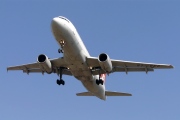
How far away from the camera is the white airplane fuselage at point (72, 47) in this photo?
3506 cm

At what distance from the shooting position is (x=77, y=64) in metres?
37.9

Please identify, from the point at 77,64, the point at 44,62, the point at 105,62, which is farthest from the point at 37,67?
the point at 105,62

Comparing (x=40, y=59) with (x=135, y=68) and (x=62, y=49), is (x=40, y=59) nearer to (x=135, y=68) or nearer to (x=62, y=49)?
(x=62, y=49)

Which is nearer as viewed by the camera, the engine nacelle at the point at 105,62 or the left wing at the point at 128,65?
the engine nacelle at the point at 105,62

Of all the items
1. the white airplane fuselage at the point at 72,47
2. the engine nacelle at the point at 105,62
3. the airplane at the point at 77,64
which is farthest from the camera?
the engine nacelle at the point at 105,62

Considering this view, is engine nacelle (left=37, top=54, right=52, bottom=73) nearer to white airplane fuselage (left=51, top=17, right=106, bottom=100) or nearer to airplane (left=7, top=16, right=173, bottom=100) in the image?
airplane (left=7, top=16, right=173, bottom=100)

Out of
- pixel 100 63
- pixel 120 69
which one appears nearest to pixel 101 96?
pixel 120 69

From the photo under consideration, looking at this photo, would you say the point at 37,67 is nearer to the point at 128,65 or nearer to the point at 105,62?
the point at 105,62

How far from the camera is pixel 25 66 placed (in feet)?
140

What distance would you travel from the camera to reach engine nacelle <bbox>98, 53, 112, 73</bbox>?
124 feet

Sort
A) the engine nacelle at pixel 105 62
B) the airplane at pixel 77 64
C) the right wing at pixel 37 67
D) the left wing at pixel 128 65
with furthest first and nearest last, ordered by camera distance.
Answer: the right wing at pixel 37 67 < the left wing at pixel 128 65 < the engine nacelle at pixel 105 62 < the airplane at pixel 77 64

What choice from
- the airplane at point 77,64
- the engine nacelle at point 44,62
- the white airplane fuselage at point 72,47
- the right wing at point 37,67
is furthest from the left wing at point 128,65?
the engine nacelle at point 44,62

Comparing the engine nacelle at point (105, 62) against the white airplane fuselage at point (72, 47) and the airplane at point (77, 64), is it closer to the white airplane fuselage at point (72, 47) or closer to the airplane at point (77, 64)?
the airplane at point (77, 64)

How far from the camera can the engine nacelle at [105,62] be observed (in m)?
37.9
